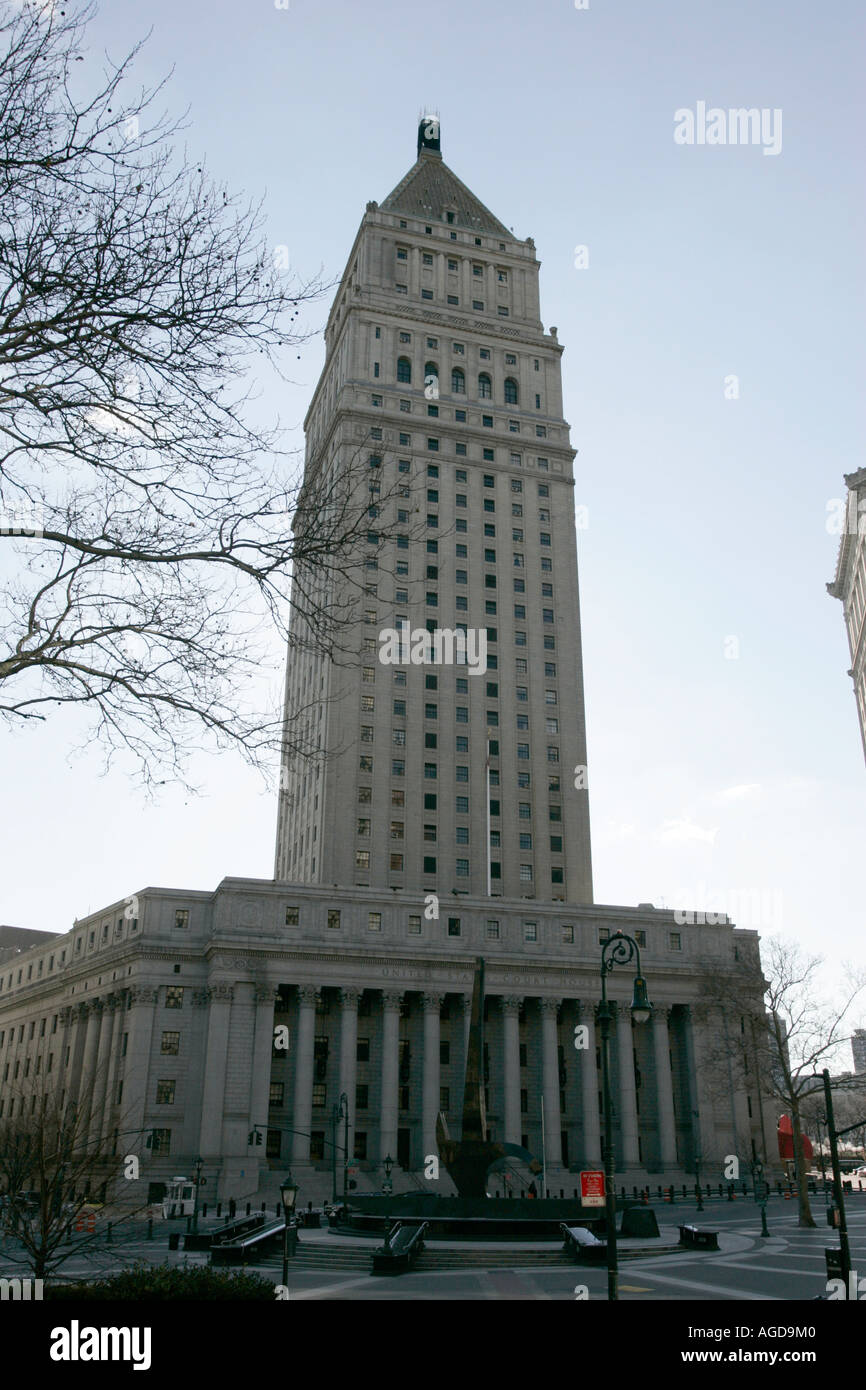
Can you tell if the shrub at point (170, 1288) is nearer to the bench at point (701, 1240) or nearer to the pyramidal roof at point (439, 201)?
the bench at point (701, 1240)

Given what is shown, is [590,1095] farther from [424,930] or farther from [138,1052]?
[138,1052]

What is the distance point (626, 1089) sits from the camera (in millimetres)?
78875

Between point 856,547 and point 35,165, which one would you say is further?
point 856,547

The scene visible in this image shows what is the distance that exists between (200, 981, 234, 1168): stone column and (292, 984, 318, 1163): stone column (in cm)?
533

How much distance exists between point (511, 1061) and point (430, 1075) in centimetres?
634

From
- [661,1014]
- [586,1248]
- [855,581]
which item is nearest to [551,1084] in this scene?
[661,1014]

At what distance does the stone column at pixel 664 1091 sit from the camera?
77875 millimetres

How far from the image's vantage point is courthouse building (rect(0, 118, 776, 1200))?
7350cm

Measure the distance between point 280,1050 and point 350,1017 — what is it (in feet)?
19.3

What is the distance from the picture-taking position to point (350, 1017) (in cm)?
7581

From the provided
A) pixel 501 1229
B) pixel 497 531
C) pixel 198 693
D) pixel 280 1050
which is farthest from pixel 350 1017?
pixel 198 693

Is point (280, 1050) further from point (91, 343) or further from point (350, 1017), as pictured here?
point (91, 343)
